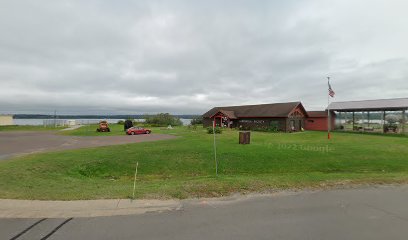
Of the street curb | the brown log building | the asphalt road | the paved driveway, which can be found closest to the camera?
the asphalt road

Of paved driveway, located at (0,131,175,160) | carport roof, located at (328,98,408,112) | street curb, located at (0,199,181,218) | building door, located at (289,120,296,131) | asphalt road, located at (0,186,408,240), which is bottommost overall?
paved driveway, located at (0,131,175,160)

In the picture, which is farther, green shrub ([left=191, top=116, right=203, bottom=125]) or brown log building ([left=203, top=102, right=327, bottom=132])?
green shrub ([left=191, top=116, right=203, bottom=125])

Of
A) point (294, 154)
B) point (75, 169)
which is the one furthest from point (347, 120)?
point (75, 169)

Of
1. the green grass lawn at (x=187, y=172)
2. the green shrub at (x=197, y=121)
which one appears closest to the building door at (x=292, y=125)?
the green grass lawn at (x=187, y=172)

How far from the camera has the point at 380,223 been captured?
5.40m

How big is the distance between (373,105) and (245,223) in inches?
1760

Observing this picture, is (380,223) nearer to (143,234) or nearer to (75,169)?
(143,234)

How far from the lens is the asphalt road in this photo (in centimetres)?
479

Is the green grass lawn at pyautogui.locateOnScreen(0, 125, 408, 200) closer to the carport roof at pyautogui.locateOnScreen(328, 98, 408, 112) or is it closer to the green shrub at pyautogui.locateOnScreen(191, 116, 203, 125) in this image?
the carport roof at pyautogui.locateOnScreen(328, 98, 408, 112)

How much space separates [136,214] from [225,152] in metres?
12.1

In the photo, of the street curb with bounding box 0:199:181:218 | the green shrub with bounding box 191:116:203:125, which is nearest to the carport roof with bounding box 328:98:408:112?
the green shrub with bounding box 191:116:203:125

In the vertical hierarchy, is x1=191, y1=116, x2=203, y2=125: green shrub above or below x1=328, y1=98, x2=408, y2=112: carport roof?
below

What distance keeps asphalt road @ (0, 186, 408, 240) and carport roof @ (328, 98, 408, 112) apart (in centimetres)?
3888

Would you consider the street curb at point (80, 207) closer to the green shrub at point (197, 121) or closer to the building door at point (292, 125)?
the building door at point (292, 125)
